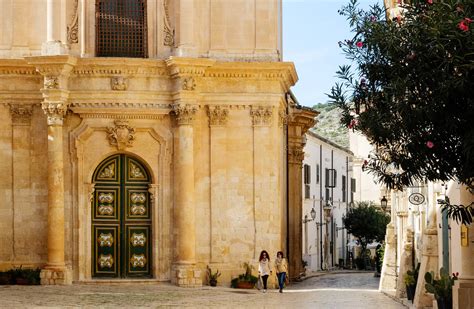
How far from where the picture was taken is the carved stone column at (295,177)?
129 feet

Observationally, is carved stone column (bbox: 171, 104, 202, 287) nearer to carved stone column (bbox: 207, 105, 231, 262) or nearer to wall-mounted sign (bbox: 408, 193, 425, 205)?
carved stone column (bbox: 207, 105, 231, 262)

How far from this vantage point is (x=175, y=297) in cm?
2802

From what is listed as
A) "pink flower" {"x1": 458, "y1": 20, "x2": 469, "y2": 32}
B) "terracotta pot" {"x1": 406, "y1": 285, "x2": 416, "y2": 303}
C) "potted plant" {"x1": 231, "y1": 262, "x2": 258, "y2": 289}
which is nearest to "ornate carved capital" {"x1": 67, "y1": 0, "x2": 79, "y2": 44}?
"potted plant" {"x1": 231, "y1": 262, "x2": 258, "y2": 289}

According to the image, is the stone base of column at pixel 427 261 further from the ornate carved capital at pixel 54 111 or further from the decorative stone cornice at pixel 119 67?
the ornate carved capital at pixel 54 111

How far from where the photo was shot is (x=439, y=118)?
14477 mm

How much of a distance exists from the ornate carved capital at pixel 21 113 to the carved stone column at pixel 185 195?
3.95 metres

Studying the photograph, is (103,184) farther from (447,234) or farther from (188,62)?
(447,234)

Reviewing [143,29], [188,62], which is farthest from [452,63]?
[143,29]

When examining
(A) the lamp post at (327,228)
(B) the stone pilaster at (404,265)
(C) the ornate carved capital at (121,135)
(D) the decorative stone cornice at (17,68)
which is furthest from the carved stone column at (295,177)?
(A) the lamp post at (327,228)

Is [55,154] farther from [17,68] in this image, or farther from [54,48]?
[54,48]

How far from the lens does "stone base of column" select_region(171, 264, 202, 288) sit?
104ft

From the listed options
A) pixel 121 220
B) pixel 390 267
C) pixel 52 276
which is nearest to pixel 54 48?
pixel 121 220

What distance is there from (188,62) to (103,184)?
4.25 m

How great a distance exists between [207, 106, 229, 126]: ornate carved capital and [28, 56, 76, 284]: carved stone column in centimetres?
391
